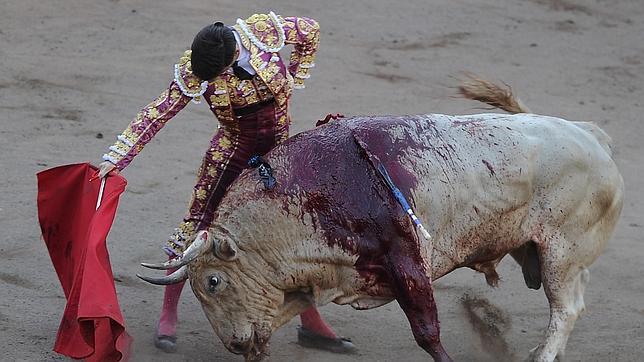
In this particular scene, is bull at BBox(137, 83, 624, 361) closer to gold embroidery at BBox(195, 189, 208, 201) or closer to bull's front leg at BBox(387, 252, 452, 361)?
bull's front leg at BBox(387, 252, 452, 361)

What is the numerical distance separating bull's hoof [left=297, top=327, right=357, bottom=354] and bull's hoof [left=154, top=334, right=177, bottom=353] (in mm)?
542

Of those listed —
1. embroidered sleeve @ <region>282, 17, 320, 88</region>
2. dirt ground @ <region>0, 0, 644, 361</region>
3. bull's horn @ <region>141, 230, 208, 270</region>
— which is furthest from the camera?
dirt ground @ <region>0, 0, 644, 361</region>

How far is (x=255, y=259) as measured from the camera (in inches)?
166

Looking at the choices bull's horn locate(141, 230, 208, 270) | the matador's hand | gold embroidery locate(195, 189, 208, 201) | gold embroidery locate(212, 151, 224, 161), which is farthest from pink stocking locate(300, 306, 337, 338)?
the matador's hand

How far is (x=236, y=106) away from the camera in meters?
4.39

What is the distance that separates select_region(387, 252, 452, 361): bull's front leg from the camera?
13.6 feet

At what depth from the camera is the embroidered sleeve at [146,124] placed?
4285 millimetres

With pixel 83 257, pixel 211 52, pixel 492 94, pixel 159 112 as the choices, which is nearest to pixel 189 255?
pixel 83 257

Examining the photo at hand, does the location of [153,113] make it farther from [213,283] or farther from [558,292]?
[558,292]

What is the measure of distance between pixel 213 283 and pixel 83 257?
1.64 feet

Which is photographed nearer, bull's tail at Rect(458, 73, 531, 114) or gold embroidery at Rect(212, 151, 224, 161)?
gold embroidery at Rect(212, 151, 224, 161)

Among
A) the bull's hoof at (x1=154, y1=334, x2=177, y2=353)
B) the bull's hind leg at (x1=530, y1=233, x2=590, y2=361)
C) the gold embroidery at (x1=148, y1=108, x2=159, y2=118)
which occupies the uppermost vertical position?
the gold embroidery at (x1=148, y1=108, x2=159, y2=118)

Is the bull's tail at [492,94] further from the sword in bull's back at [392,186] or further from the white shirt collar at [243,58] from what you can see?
the white shirt collar at [243,58]

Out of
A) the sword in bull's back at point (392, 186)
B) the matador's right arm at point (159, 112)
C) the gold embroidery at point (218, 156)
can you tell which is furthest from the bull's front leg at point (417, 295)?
the matador's right arm at point (159, 112)
